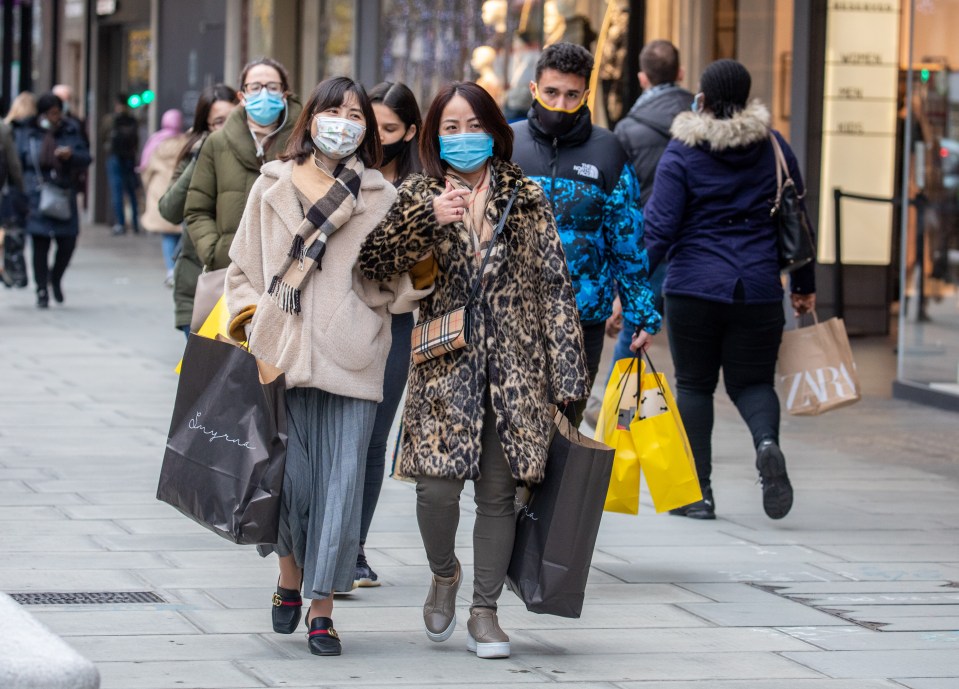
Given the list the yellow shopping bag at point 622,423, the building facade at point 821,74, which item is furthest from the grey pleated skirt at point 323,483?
the building facade at point 821,74

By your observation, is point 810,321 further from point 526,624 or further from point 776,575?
point 526,624

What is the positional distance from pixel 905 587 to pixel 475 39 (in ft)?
41.0

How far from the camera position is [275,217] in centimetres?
507

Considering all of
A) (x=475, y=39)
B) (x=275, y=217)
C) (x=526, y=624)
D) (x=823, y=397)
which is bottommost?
(x=526, y=624)

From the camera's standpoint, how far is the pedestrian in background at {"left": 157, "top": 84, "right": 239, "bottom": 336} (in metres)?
7.81

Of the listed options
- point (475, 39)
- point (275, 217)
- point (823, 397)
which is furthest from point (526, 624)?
point (475, 39)

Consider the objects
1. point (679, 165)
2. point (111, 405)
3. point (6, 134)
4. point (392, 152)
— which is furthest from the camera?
point (6, 134)

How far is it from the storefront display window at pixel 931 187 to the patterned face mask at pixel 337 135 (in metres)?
6.91

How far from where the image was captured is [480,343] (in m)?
4.97

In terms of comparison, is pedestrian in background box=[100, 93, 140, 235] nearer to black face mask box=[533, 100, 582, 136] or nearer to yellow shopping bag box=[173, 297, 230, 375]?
yellow shopping bag box=[173, 297, 230, 375]

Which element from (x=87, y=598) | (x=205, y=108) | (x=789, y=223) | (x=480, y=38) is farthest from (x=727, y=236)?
(x=480, y=38)

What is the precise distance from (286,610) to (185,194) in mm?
3089

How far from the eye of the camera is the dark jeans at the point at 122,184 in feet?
87.4

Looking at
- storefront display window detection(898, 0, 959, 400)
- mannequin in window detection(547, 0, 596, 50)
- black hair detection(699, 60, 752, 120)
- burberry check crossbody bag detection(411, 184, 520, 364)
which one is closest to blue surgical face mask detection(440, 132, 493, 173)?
burberry check crossbody bag detection(411, 184, 520, 364)
